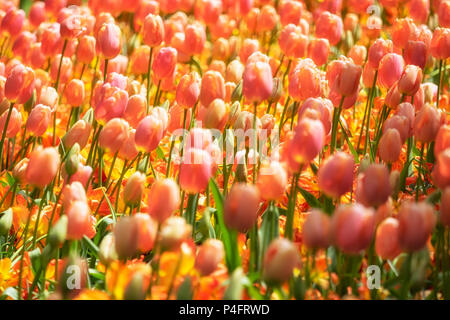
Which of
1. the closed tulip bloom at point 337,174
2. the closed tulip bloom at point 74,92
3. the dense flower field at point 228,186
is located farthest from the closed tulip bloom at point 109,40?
the closed tulip bloom at point 337,174

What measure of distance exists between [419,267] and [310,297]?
0.18 metres

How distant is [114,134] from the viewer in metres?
1.38

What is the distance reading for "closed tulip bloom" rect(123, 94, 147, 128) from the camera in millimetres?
1547

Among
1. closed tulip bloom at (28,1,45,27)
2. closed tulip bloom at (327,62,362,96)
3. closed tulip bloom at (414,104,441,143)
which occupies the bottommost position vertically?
closed tulip bloom at (414,104,441,143)

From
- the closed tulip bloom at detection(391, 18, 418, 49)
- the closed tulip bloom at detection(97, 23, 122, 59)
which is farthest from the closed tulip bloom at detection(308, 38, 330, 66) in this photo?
the closed tulip bloom at detection(97, 23, 122, 59)

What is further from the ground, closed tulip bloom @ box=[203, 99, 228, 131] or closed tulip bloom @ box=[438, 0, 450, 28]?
closed tulip bloom @ box=[438, 0, 450, 28]

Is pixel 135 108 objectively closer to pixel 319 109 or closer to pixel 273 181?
pixel 319 109

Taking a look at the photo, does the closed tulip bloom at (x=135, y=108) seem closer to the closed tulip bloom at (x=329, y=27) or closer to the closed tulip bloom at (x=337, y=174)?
the closed tulip bloom at (x=337, y=174)

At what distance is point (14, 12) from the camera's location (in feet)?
7.64

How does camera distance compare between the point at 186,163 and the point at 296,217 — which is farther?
the point at 296,217

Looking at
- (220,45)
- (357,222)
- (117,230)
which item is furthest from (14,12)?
(357,222)

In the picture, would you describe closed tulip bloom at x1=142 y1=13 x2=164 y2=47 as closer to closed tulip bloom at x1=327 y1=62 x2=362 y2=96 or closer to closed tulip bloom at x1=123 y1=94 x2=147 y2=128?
closed tulip bloom at x1=123 y1=94 x2=147 y2=128

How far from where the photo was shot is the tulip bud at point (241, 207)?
3.36 ft
